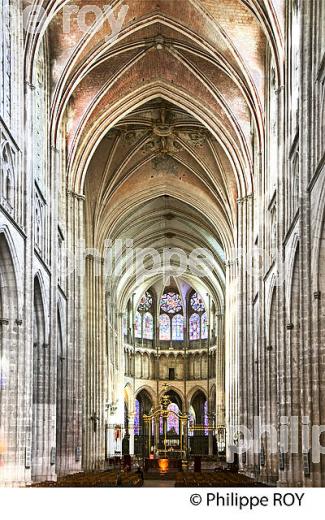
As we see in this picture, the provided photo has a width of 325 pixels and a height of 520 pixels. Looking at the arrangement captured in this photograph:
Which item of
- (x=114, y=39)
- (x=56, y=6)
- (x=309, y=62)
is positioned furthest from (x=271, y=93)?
(x=309, y=62)

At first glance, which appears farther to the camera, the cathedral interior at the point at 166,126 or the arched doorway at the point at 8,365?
the arched doorway at the point at 8,365

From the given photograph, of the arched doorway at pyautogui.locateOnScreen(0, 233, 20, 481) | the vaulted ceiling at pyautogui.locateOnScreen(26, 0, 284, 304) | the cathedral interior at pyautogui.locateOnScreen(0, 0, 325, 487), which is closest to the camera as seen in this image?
the cathedral interior at pyautogui.locateOnScreen(0, 0, 325, 487)

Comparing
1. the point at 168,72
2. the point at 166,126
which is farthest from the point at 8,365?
the point at 166,126

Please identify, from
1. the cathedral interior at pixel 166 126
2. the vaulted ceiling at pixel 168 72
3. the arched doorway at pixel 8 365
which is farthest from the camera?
the vaulted ceiling at pixel 168 72

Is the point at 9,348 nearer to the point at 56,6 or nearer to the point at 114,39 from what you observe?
the point at 56,6

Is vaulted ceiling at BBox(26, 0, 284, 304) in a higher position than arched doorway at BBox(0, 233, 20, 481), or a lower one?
higher

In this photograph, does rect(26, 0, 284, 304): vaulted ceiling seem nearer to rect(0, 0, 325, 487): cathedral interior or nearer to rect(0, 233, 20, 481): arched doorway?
rect(0, 0, 325, 487): cathedral interior

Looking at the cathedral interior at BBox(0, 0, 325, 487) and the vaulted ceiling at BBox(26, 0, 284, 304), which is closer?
the cathedral interior at BBox(0, 0, 325, 487)

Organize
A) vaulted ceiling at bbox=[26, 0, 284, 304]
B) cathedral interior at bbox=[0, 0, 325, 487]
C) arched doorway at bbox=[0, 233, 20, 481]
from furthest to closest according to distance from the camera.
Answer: vaulted ceiling at bbox=[26, 0, 284, 304] < arched doorway at bbox=[0, 233, 20, 481] < cathedral interior at bbox=[0, 0, 325, 487]

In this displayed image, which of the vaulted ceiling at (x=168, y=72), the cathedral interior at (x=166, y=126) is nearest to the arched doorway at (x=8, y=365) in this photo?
the cathedral interior at (x=166, y=126)

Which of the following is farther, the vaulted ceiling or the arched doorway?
the vaulted ceiling

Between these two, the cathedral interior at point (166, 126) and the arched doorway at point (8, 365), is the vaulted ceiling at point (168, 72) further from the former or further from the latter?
the arched doorway at point (8, 365)

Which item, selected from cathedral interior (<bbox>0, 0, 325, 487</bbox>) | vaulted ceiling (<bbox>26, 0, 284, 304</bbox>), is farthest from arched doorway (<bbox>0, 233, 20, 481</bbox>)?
vaulted ceiling (<bbox>26, 0, 284, 304</bbox>)

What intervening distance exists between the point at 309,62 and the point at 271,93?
40.3ft
